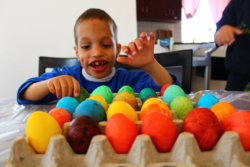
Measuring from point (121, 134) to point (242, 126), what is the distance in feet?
0.78

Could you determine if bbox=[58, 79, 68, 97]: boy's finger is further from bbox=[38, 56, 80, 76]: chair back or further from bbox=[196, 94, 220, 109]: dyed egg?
bbox=[38, 56, 80, 76]: chair back

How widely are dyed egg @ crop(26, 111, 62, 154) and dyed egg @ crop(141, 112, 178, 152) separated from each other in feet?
0.61

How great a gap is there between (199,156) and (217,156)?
0.03 meters

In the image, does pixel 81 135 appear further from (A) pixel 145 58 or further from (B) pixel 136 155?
(A) pixel 145 58

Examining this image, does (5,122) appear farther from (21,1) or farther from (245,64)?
(21,1)

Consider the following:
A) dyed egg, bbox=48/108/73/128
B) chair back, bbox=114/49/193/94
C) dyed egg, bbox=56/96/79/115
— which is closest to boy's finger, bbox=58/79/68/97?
dyed egg, bbox=56/96/79/115

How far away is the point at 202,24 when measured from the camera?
448cm

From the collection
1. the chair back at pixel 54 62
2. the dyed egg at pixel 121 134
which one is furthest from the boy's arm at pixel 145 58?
the chair back at pixel 54 62

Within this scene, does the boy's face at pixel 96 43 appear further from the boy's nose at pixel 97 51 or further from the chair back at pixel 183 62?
the chair back at pixel 183 62

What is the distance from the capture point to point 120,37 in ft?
7.36

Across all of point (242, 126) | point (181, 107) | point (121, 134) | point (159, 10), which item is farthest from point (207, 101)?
point (159, 10)

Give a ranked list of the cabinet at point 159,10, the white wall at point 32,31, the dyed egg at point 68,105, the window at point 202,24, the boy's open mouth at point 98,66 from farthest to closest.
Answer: the window at point 202,24
the cabinet at point 159,10
the white wall at point 32,31
the boy's open mouth at point 98,66
the dyed egg at point 68,105

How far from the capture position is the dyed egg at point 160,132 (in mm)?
355

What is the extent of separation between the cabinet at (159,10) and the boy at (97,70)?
3064 millimetres
